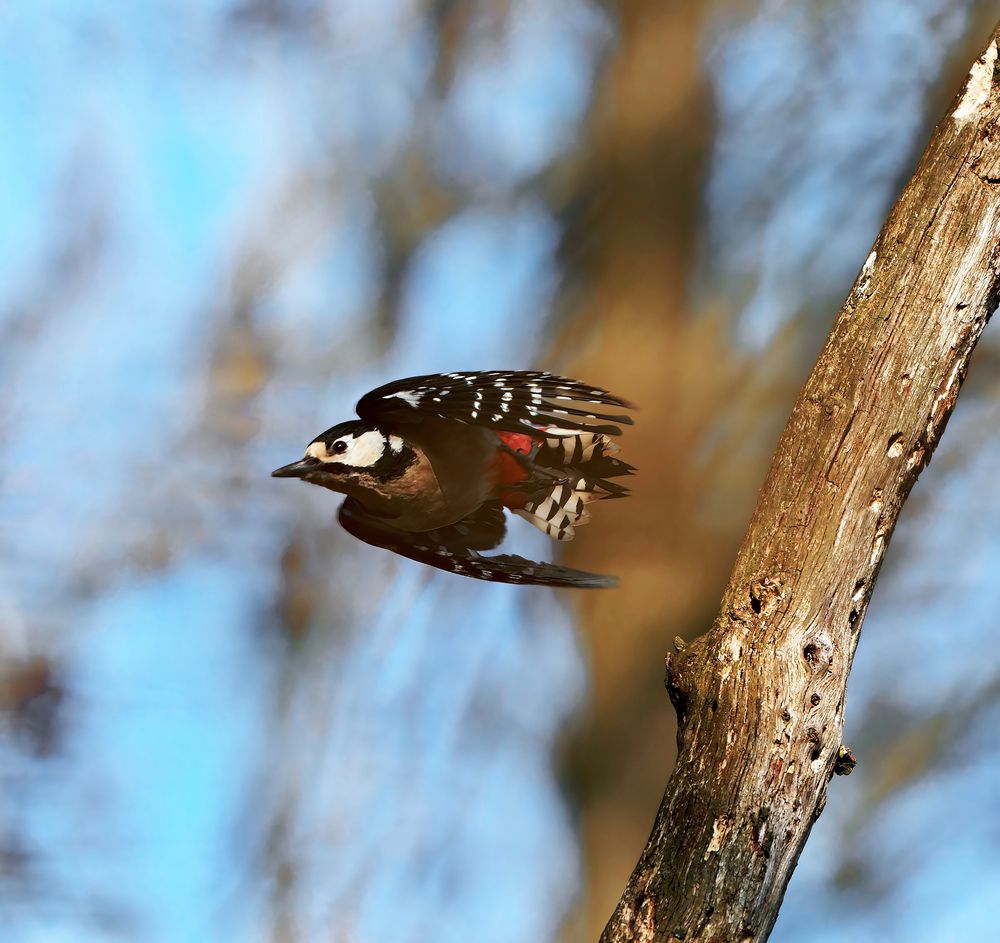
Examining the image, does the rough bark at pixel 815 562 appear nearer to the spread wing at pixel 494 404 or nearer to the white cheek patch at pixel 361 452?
the spread wing at pixel 494 404

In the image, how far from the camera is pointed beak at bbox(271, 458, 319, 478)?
144 centimetres

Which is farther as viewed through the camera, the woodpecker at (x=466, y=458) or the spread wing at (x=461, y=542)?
the spread wing at (x=461, y=542)

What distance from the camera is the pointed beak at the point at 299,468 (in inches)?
56.6

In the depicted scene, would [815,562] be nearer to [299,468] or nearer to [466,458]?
[466,458]

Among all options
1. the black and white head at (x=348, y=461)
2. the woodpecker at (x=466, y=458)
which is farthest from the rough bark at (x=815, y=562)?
the black and white head at (x=348, y=461)

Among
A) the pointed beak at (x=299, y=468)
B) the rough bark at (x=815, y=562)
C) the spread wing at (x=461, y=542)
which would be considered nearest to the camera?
the rough bark at (x=815, y=562)

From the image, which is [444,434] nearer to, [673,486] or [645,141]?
[673,486]

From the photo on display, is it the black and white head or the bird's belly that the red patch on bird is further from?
the black and white head

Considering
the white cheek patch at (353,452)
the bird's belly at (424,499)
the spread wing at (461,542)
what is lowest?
the spread wing at (461,542)

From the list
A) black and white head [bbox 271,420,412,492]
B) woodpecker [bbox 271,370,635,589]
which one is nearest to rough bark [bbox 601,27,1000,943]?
woodpecker [bbox 271,370,635,589]

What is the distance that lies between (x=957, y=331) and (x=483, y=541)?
744mm

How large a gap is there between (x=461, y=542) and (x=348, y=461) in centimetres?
24

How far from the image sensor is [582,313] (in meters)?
3.08

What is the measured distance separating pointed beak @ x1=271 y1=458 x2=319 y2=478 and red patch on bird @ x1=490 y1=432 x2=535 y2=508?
263mm
